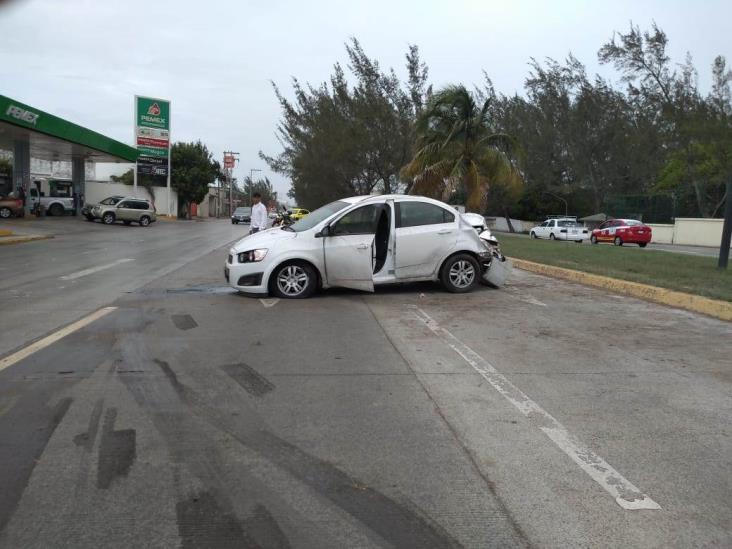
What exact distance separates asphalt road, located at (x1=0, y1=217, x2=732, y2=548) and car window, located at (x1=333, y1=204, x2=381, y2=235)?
2380 millimetres

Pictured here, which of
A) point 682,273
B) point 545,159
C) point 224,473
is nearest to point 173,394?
point 224,473

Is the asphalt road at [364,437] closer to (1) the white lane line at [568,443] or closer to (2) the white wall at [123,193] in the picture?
(1) the white lane line at [568,443]

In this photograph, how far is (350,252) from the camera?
32.3ft

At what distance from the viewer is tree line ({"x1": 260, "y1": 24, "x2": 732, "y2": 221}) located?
2394cm

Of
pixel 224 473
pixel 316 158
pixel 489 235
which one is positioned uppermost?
pixel 316 158

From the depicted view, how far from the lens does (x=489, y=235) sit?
1201 cm

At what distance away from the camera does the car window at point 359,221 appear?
32.6ft

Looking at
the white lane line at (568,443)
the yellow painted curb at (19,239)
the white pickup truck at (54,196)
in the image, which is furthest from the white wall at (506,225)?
the white lane line at (568,443)

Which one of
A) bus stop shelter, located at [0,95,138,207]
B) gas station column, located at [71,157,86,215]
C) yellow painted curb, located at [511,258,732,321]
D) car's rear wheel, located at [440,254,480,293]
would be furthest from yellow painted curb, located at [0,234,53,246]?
gas station column, located at [71,157,86,215]

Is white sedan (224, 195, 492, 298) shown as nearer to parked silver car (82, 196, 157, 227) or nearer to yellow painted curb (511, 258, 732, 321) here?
yellow painted curb (511, 258, 732, 321)

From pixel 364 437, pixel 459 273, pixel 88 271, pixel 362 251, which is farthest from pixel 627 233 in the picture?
pixel 364 437

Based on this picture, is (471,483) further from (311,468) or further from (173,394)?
(173,394)

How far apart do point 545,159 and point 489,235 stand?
4595 cm

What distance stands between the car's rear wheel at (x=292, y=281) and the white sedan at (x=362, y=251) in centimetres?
2
